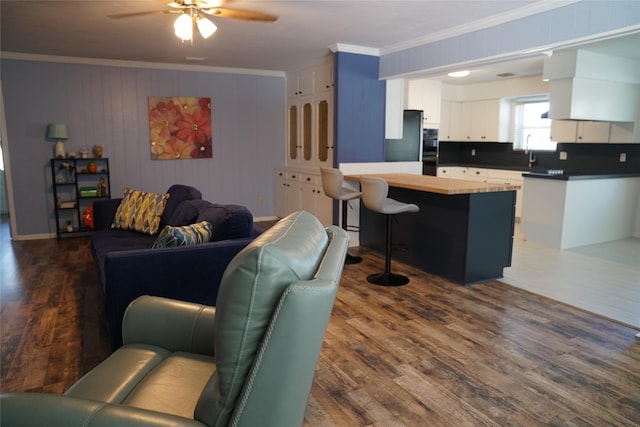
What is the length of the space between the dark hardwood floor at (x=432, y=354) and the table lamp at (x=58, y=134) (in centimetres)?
220

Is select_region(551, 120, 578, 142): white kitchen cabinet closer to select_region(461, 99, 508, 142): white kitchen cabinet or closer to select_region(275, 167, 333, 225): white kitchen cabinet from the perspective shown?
select_region(461, 99, 508, 142): white kitchen cabinet

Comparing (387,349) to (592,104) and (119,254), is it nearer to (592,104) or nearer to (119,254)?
(119,254)

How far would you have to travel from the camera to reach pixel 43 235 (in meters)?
5.86

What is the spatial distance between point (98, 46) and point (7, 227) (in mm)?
3370

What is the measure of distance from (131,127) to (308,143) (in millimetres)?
2447

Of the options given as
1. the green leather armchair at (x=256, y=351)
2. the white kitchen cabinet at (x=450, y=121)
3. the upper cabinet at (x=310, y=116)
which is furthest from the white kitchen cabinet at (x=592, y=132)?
the green leather armchair at (x=256, y=351)

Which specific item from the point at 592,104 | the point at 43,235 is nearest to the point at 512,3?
the point at 592,104

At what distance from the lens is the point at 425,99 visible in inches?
228

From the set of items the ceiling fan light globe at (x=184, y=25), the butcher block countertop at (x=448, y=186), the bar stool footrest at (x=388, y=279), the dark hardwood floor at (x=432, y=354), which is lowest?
the dark hardwood floor at (x=432, y=354)

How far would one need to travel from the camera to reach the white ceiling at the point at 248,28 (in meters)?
3.46

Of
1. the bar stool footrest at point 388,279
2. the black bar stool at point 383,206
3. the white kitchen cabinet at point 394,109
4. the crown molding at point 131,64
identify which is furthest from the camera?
the crown molding at point 131,64

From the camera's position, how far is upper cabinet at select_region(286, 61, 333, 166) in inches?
220

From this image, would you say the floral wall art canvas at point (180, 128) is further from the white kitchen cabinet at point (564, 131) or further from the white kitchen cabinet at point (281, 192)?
the white kitchen cabinet at point (564, 131)

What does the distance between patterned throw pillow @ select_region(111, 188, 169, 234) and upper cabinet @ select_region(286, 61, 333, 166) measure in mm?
2226
